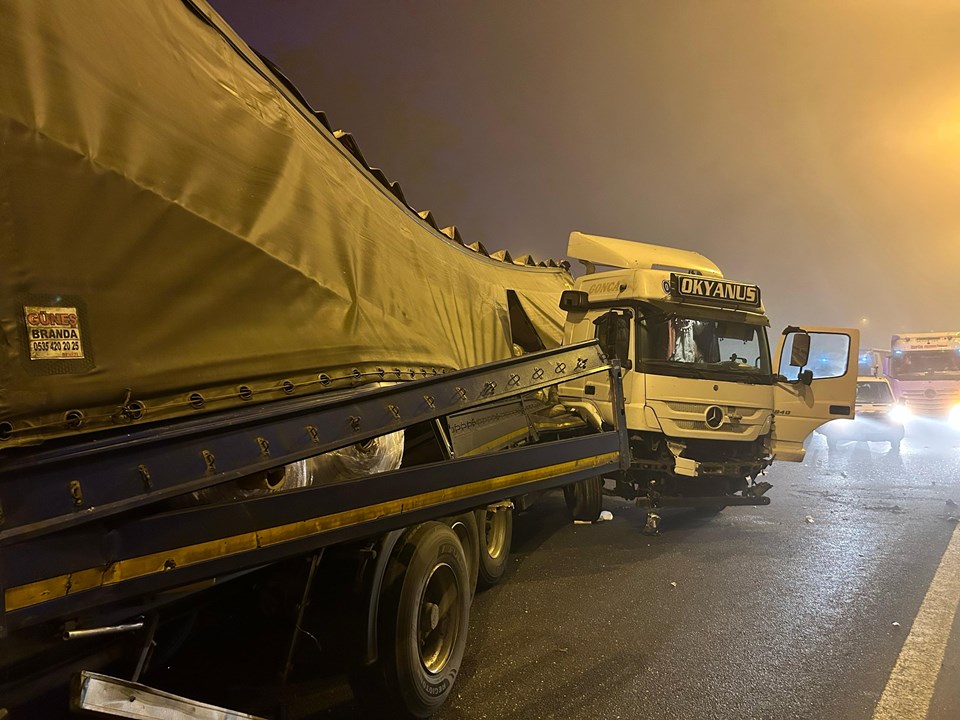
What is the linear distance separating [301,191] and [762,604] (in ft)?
16.3

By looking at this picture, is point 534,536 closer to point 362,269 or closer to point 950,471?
point 362,269

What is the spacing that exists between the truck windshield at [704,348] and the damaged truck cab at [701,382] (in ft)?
0.04

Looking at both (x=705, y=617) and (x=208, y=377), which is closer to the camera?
(x=208, y=377)

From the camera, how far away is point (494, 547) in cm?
529

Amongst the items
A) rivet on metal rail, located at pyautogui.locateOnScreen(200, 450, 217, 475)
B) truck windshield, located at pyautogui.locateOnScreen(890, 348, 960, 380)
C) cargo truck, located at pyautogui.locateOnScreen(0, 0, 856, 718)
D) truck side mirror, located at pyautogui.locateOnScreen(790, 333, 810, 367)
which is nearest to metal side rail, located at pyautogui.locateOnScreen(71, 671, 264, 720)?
cargo truck, located at pyautogui.locateOnScreen(0, 0, 856, 718)

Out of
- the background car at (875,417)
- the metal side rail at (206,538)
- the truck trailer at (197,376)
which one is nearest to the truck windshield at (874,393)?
the background car at (875,417)

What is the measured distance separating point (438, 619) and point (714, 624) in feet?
8.15

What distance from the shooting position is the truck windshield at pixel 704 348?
22.5 ft

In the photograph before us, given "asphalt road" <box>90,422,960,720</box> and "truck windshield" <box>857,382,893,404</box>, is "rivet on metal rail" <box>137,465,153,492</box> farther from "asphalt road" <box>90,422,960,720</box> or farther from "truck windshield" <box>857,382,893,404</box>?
"truck windshield" <box>857,382,893,404</box>

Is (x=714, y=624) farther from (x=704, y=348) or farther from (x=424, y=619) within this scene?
(x=704, y=348)

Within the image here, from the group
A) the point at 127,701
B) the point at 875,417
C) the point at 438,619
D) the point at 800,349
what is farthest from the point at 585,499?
the point at 875,417

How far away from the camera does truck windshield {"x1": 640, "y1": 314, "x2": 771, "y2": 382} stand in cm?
685

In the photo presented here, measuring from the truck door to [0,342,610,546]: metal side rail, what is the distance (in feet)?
20.1

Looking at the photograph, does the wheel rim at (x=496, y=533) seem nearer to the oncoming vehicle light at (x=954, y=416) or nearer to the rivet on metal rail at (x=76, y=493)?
the rivet on metal rail at (x=76, y=493)
